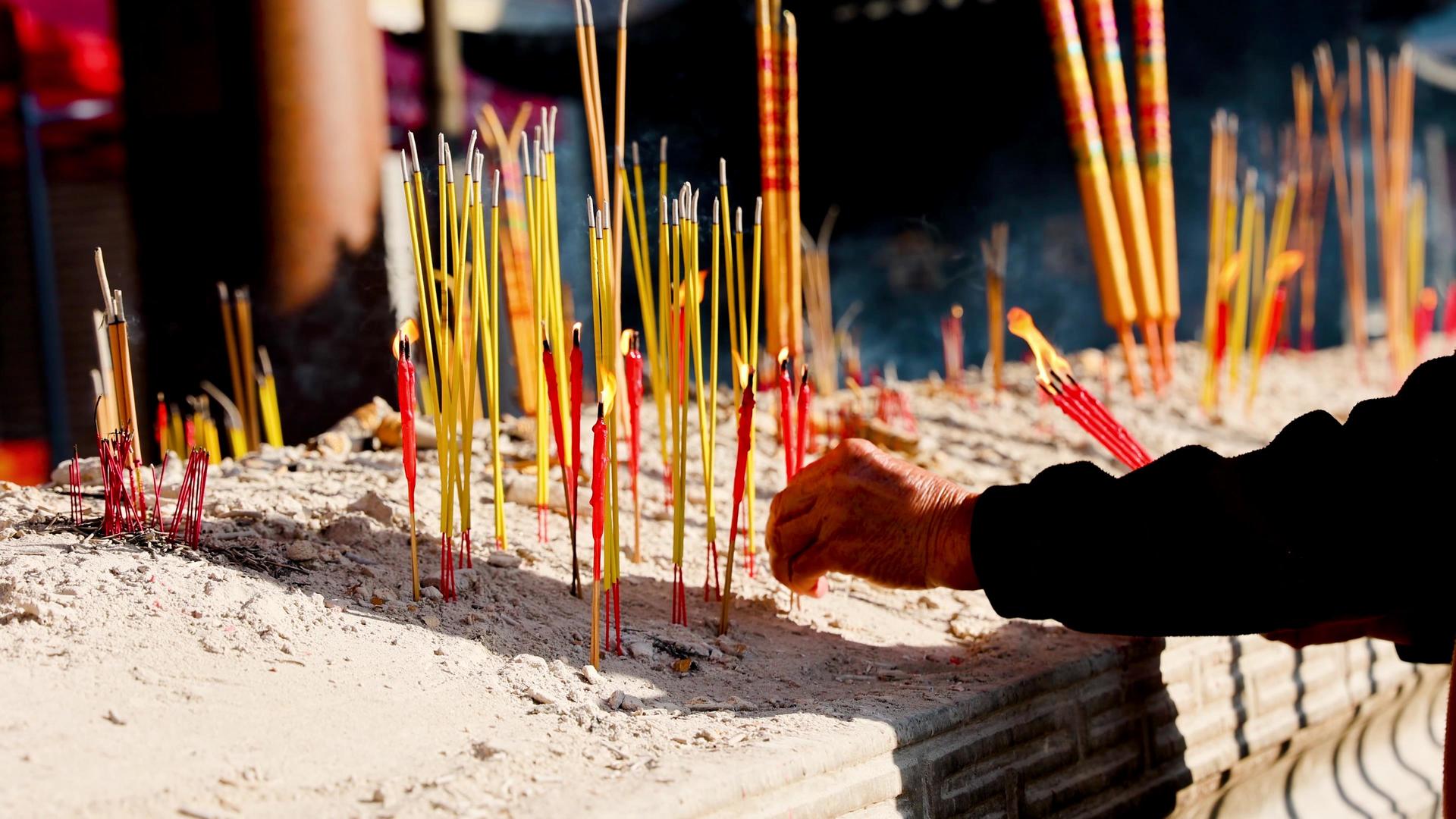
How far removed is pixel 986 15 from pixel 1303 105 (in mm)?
1011

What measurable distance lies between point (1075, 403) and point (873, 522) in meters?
0.38

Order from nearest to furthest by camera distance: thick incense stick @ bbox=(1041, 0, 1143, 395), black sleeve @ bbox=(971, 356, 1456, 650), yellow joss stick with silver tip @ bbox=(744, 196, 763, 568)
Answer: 1. black sleeve @ bbox=(971, 356, 1456, 650)
2. yellow joss stick with silver tip @ bbox=(744, 196, 763, 568)
3. thick incense stick @ bbox=(1041, 0, 1143, 395)

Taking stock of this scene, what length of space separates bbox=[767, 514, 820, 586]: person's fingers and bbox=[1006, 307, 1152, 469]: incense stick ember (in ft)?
1.20

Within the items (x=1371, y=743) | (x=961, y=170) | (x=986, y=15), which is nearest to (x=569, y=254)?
(x=1371, y=743)

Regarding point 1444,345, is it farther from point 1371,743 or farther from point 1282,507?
point 1282,507

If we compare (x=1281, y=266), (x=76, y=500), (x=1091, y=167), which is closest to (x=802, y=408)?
(x=76, y=500)

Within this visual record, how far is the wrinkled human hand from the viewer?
1.32m

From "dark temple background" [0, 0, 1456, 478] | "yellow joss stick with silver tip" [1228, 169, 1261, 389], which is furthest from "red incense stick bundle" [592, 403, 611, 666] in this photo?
"yellow joss stick with silver tip" [1228, 169, 1261, 389]

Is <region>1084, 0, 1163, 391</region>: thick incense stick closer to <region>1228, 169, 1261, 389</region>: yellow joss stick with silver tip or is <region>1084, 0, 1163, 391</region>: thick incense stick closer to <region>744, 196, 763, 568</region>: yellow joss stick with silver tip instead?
<region>1228, 169, 1261, 389</region>: yellow joss stick with silver tip

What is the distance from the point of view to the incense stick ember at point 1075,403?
5.06 ft

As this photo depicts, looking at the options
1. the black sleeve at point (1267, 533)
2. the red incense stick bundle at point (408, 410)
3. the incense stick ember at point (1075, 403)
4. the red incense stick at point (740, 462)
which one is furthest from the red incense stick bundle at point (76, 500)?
the incense stick ember at point (1075, 403)

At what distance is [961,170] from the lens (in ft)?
12.3

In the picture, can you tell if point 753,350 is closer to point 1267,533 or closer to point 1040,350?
point 1040,350

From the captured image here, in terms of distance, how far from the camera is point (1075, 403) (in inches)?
62.1
